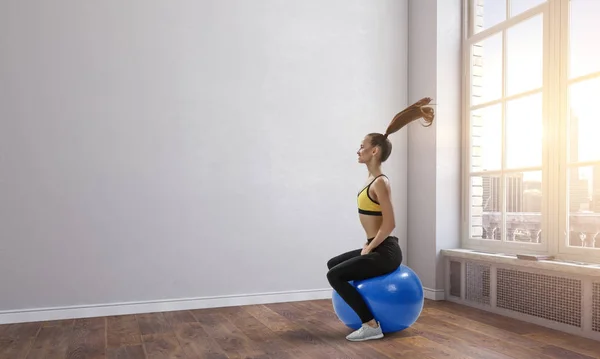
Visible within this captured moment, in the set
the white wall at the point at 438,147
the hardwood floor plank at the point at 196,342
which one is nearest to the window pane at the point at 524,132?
the white wall at the point at 438,147

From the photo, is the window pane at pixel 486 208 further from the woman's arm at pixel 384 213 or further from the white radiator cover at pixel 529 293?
the woman's arm at pixel 384 213

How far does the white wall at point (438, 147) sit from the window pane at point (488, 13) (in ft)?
0.49

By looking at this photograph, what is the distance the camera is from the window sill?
3.21 m

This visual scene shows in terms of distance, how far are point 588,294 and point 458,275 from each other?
4.02 ft

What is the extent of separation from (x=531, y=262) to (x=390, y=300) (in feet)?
3.79

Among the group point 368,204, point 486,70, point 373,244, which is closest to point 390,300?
point 373,244

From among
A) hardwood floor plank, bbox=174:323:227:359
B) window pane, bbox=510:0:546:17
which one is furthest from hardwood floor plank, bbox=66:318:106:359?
window pane, bbox=510:0:546:17

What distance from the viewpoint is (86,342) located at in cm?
312

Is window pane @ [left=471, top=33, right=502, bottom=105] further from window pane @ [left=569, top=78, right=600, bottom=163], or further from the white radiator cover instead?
the white radiator cover

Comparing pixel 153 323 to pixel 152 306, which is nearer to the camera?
pixel 153 323

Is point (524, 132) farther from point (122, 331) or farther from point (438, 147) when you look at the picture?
point (122, 331)

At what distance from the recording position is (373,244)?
3.21 meters

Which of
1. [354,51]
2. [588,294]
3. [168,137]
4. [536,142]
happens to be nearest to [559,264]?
[588,294]

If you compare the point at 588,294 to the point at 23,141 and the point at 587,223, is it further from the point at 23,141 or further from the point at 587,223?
the point at 23,141
